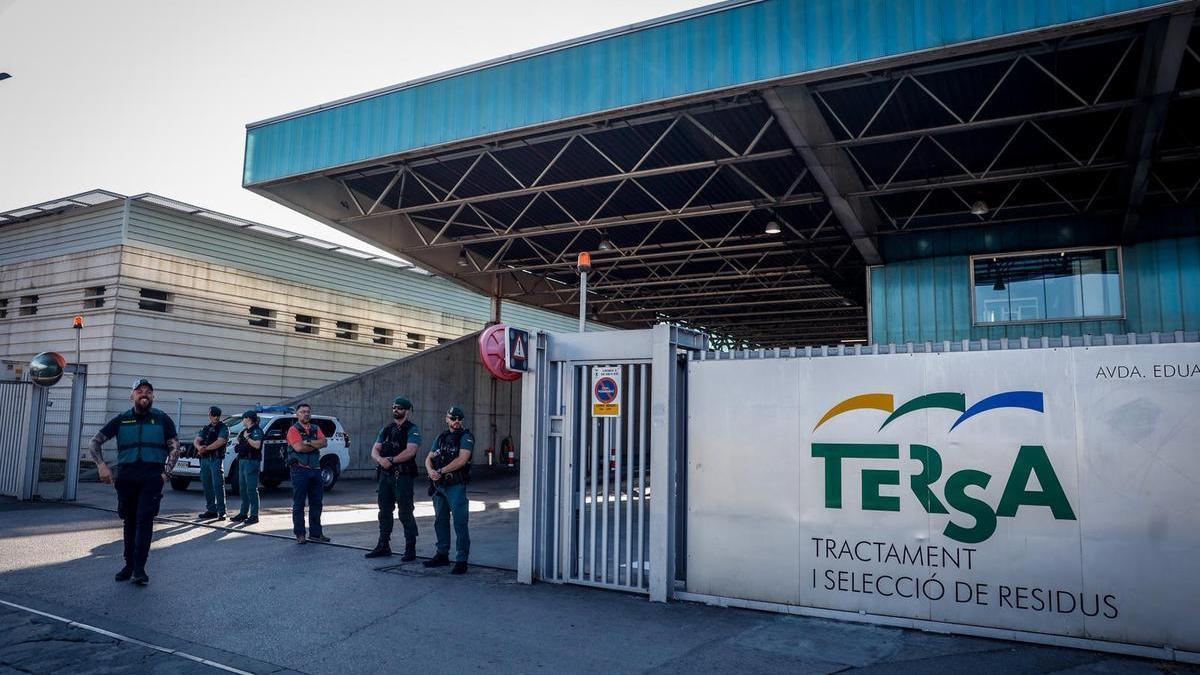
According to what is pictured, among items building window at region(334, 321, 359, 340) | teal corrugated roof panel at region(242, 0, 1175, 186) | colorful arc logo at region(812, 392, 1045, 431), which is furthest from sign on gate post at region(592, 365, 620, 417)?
building window at region(334, 321, 359, 340)

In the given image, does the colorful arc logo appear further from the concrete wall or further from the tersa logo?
the concrete wall

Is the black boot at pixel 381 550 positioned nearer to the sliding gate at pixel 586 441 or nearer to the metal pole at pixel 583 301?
the sliding gate at pixel 586 441

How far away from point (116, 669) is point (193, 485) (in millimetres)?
14168

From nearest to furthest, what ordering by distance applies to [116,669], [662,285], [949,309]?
[116,669] → [949,309] → [662,285]

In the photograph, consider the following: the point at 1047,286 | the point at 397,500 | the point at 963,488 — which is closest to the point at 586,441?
the point at 397,500

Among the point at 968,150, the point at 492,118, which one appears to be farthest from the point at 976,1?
the point at 492,118

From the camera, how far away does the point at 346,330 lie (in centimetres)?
2711

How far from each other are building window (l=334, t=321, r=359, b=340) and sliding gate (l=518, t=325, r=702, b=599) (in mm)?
20228

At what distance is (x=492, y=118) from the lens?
13781mm

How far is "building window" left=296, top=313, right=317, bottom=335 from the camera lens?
25.5 m

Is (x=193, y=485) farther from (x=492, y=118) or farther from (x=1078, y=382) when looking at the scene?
(x=1078, y=382)

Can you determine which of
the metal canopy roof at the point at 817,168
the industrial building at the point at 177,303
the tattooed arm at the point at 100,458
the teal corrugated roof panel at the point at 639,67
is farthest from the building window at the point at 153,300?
the tattooed arm at the point at 100,458

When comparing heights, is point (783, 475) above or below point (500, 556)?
above

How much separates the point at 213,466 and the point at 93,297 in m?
12.2
